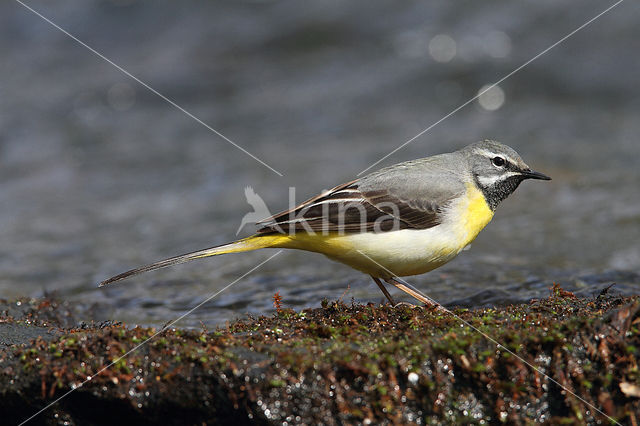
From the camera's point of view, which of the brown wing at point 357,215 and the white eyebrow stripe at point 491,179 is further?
the white eyebrow stripe at point 491,179

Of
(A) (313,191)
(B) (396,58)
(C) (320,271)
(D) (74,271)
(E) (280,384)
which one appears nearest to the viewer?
(E) (280,384)

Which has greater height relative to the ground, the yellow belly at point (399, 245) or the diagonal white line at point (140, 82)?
the diagonal white line at point (140, 82)

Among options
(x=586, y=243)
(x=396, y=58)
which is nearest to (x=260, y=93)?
(x=396, y=58)

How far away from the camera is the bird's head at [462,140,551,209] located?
7402 mm

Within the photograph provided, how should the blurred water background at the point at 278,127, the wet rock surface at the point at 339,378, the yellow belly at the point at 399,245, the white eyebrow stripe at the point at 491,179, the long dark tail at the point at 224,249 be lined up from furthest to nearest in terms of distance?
the blurred water background at the point at 278,127 < the white eyebrow stripe at the point at 491,179 < the yellow belly at the point at 399,245 < the long dark tail at the point at 224,249 < the wet rock surface at the point at 339,378

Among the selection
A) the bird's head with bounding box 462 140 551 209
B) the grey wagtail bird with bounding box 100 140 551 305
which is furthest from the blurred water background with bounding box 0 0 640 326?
the grey wagtail bird with bounding box 100 140 551 305

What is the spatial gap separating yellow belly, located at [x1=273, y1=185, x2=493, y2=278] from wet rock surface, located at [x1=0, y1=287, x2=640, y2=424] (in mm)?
1724

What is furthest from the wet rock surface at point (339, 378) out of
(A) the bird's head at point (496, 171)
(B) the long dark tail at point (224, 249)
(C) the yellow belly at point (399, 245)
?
(A) the bird's head at point (496, 171)

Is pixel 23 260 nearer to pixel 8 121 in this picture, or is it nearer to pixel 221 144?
pixel 221 144

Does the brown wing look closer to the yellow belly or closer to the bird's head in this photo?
the yellow belly

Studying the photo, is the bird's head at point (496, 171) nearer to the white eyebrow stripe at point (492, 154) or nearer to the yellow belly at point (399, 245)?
the white eyebrow stripe at point (492, 154)

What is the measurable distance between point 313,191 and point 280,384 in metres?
9.72

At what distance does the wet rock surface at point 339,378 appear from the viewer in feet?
15.1

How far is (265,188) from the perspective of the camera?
1489 cm
